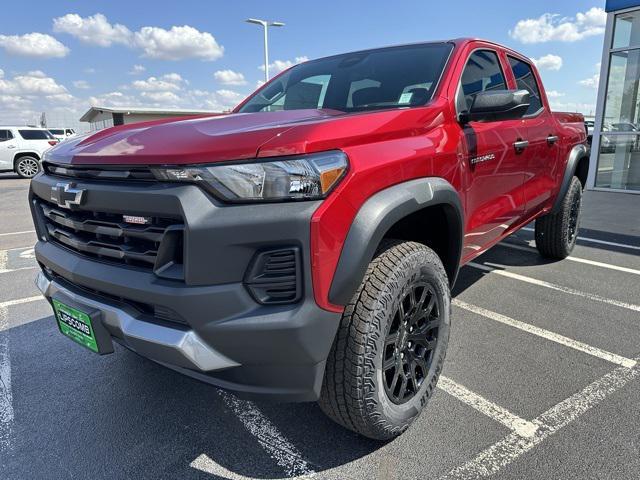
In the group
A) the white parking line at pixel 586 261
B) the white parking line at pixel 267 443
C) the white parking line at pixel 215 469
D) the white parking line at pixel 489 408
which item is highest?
the white parking line at pixel 215 469

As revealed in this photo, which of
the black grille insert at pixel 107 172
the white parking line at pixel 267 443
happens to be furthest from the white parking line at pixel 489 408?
the black grille insert at pixel 107 172

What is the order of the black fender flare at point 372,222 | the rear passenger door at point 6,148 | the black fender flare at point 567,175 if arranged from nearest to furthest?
the black fender flare at point 372,222 < the black fender flare at point 567,175 < the rear passenger door at point 6,148

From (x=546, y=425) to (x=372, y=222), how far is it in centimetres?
133

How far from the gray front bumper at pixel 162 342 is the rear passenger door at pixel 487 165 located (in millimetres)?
1608

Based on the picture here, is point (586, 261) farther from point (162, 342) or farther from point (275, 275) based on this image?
point (162, 342)

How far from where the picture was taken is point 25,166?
51.1ft

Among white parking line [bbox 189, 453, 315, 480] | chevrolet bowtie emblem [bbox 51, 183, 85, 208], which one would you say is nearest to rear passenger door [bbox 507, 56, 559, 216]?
white parking line [bbox 189, 453, 315, 480]

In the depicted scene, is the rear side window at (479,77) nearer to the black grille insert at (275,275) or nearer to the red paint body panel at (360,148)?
the red paint body panel at (360,148)

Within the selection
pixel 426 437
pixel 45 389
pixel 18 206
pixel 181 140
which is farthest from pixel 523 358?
pixel 18 206

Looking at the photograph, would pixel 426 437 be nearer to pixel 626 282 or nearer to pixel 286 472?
pixel 286 472

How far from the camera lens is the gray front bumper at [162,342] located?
5.14 feet

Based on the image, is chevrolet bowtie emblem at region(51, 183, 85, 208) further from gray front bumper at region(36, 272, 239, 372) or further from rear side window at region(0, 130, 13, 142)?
rear side window at region(0, 130, 13, 142)

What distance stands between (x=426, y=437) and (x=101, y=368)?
1939 mm

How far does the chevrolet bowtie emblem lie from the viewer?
1.87m
